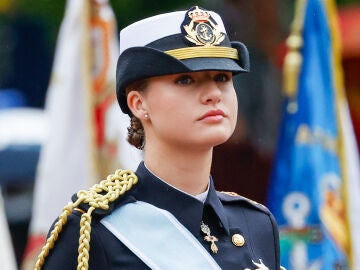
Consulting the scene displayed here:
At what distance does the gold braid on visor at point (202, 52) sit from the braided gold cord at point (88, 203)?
18.0 inches

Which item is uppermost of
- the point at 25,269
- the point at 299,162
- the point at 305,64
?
the point at 305,64

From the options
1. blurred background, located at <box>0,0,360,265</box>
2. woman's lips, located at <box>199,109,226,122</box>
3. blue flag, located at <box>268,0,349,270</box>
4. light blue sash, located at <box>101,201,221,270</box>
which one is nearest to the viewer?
woman's lips, located at <box>199,109,226,122</box>

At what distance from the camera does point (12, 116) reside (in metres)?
13.1

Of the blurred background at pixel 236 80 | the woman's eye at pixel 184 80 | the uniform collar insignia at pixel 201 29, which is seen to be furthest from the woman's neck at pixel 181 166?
the blurred background at pixel 236 80

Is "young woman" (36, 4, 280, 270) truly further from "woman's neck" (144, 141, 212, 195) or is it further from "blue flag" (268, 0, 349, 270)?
"blue flag" (268, 0, 349, 270)

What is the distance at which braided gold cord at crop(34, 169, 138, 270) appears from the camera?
4.57 m

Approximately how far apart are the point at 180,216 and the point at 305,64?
4.18 meters

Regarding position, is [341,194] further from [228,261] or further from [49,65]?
[49,65]

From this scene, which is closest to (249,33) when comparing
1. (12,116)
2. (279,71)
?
(279,71)

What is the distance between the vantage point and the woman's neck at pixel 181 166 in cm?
464

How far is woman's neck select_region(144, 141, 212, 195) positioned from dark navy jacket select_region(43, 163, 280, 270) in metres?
0.03

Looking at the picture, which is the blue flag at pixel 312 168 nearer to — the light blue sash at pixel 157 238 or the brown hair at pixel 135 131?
the brown hair at pixel 135 131

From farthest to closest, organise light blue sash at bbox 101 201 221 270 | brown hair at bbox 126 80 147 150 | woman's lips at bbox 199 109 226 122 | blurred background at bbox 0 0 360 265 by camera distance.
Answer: blurred background at bbox 0 0 360 265 → brown hair at bbox 126 80 147 150 → light blue sash at bbox 101 201 221 270 → woman's lips at bbox 199 109 226 122

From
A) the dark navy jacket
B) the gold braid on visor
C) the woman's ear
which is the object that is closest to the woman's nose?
the gold braid on visor
